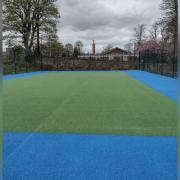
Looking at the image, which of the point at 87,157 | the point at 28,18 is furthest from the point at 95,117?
the point at 28,18

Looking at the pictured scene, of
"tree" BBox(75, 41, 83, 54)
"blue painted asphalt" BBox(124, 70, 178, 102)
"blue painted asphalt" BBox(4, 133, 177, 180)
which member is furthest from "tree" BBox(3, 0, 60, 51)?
"blue painted asphalt" BBox(4, 133, 177, 180)

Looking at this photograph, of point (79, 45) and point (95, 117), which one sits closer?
point (95, 117)

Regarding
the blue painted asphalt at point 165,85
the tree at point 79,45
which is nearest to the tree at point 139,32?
the tree at point 79,45

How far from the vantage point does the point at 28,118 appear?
5.06 meters

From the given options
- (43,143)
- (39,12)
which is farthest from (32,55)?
(43,143)

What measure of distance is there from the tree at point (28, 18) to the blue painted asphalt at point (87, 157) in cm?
2485

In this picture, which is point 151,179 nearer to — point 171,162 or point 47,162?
point 171,162

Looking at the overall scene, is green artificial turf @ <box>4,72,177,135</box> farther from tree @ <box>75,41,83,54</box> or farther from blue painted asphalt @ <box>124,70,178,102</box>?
tree @ <box>75,41,83,54</box>

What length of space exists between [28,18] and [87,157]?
26.3 meters

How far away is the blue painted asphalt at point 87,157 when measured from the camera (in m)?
2.61

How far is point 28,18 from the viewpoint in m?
27.4

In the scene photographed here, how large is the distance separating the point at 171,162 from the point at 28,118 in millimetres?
2955

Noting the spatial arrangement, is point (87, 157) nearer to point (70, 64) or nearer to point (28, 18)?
point (28, 18)

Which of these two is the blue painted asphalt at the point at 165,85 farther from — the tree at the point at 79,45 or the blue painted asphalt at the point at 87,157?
the tree at the point at 79,45
